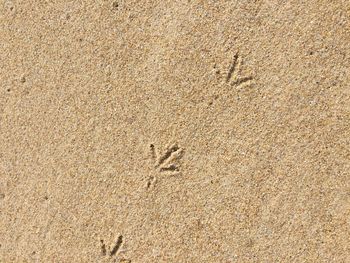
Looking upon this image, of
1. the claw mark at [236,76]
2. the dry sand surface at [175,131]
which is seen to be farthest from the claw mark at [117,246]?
the claw mark at [236,76]

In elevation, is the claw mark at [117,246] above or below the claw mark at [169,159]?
below

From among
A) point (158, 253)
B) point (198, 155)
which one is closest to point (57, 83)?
point (198, 155)

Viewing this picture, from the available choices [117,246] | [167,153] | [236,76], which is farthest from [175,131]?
[117,246]

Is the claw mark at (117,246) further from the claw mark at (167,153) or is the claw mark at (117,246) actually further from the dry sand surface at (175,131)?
the claw mark at (167,153)

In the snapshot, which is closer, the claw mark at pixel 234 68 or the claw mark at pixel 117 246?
the claw mark at pixel 234 68

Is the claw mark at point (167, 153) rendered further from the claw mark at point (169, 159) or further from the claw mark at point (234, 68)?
the claw mark at point (234, 68)

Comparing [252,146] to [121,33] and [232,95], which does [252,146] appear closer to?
[232,95]

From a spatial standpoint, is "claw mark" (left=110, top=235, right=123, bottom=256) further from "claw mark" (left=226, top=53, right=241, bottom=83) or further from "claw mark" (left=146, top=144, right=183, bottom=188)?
"claw mark" (left=226, top=53, right=241, bottom=83)

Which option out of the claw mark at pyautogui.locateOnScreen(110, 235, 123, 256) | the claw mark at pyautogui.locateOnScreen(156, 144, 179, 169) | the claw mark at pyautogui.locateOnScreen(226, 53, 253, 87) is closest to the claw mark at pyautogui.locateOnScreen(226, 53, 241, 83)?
the claw mark at pyautogui.locateOnScreen(226, 53, 253, 87)

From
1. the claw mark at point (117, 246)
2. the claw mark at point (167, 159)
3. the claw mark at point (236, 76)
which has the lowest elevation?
the claw mark at point (117, 246)
